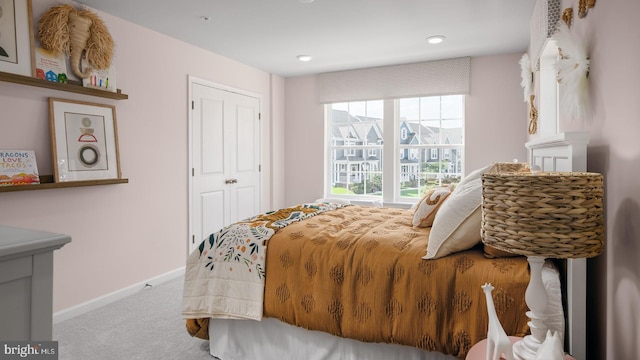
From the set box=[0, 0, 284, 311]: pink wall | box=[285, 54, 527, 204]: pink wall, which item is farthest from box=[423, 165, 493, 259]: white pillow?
box=[285, 54, 527, 204]: pink wall

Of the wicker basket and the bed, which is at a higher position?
the wicker basket

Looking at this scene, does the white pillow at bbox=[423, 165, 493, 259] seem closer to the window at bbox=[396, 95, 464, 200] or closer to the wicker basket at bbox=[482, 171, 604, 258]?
the wicker basket at bbox=[482, 171, 604, 258]

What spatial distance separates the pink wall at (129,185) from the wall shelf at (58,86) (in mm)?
72

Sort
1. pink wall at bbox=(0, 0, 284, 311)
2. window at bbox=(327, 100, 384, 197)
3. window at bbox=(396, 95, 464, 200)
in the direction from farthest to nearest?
window at bbox=(327, 100, 384, 197) < window at bbox=(396, 95, 464, 200) < pink wall at bbox=(0, 0, 284, 311)

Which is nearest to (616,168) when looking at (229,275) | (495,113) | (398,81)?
(229,275)

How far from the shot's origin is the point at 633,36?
46.1 inches

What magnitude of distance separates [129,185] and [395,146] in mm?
3224

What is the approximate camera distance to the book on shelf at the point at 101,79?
2993 millimetres

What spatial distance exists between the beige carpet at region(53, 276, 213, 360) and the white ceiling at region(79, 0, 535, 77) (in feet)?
7.98

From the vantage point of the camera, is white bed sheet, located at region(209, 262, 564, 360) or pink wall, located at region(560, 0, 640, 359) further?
white bed sheet, located at region(209, 262, 564, 360)

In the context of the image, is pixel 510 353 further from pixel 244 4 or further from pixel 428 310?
pixel 244 4

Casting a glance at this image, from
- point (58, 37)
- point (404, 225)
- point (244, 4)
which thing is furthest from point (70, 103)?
point (404, 225)

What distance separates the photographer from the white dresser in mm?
836

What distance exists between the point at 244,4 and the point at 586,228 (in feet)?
9.20
